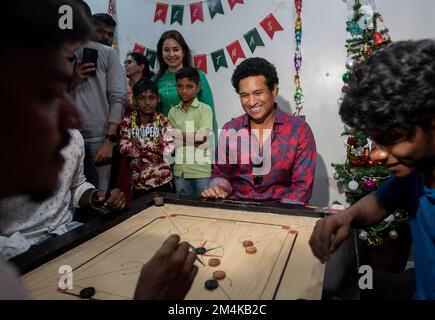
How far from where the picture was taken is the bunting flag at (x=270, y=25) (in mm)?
3531

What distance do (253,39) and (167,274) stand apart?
3372mm

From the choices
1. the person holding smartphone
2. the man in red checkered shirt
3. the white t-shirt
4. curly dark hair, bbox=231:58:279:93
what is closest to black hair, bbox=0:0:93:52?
the white t-shirt

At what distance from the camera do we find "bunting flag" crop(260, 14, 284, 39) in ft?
11.6

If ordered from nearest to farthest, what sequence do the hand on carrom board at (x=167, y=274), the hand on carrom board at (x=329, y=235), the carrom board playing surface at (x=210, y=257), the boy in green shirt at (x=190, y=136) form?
the hand on carrom board at (x=167, y=274) → the carrom board playing surface at (x=210, y=257) → the hand on carrom board at (x=329, y=235) → the boy in green shirt at (x=190, y=136)

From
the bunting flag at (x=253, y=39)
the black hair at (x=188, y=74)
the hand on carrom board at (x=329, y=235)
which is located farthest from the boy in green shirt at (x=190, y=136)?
the hand on carrom board at (x=329, y=235)

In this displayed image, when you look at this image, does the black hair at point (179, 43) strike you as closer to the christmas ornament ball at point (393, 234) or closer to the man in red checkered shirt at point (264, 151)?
the man in red checkered shirt at point (264, 151)

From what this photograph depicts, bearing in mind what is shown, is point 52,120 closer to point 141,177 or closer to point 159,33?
point 141,177

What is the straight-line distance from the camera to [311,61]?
3.49 metres

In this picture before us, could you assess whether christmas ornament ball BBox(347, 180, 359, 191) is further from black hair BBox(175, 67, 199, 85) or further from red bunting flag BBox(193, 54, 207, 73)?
red bunting flag BBox(193, 54, 207, 73)

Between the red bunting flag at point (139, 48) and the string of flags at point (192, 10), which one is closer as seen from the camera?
the string of flags at point (192, 10)

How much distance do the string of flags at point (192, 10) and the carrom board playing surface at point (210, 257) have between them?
2.90 meters

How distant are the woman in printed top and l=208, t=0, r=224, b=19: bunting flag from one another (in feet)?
5.04

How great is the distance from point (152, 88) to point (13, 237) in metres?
1.70

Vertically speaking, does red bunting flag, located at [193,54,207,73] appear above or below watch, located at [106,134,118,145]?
above
